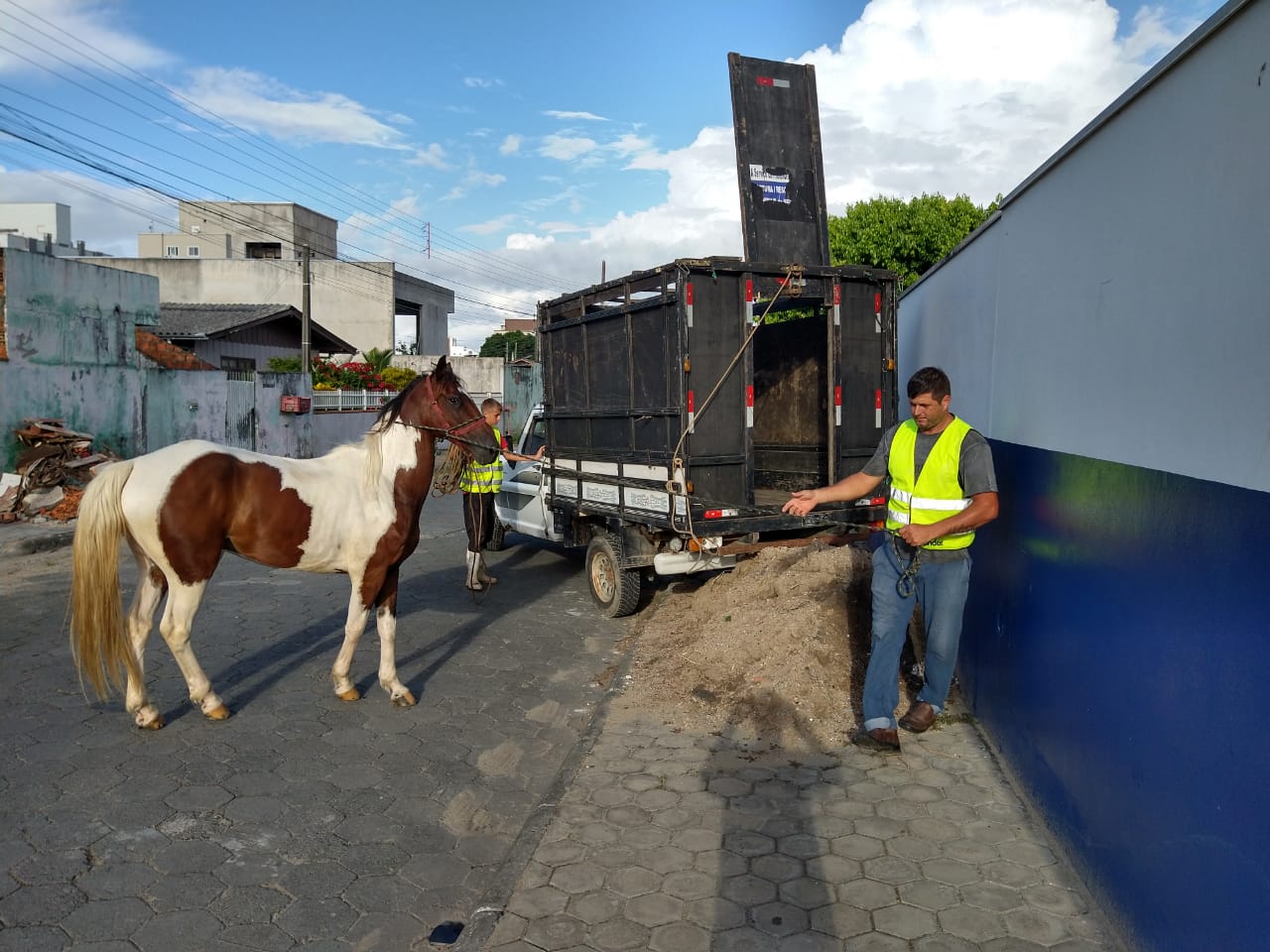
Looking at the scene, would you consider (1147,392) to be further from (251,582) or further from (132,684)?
(251,582)

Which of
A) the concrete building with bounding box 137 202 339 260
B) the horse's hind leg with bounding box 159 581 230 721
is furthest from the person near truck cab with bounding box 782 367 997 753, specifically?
the concrete building with bounding box 137 202 339 260

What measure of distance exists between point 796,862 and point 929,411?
7.11 ft

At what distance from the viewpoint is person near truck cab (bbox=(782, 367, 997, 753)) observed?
4.23 meters

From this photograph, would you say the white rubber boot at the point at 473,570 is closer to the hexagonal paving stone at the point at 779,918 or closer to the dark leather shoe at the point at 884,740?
the dark leather shoe at the point at 884,740

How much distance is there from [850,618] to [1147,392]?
129 inches

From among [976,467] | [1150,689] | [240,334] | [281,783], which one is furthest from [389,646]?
[240,334]

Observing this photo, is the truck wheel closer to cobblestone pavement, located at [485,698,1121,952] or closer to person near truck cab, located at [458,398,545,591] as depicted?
person near truck cab, located at [458,398,545,591]

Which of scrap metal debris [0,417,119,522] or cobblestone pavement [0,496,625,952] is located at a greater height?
scrap metal debris [0,417,119,522]

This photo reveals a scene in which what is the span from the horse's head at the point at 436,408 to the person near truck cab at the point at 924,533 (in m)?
2.63

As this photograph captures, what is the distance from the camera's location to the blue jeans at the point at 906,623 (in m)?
4.43

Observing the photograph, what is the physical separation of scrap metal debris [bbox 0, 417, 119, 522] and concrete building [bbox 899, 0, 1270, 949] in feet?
43.5

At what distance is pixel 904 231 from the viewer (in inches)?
880

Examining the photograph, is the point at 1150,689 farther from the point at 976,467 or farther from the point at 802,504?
the point at 802,504

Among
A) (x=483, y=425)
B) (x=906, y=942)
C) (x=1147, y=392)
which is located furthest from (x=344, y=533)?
(x=1147, y=392)
